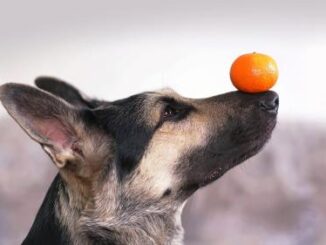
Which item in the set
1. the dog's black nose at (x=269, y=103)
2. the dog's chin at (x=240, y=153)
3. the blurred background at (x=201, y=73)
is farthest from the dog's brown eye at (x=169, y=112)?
the blurred background at (x=201, y=73)

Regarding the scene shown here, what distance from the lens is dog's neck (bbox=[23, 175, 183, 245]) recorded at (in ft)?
6.42

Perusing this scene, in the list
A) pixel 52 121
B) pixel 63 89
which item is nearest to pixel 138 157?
pixel 52 121

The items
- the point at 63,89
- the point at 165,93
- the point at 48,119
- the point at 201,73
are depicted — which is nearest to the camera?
the point at 48,119

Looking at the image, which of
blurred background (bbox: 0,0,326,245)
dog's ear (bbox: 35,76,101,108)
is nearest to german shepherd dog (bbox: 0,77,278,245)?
dog's ear (bbox: 35,76,101,108)

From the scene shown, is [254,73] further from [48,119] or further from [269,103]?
[48,119]

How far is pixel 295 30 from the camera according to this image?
346 cm

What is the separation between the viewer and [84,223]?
196 centimetres

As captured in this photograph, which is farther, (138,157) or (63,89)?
(63,89)

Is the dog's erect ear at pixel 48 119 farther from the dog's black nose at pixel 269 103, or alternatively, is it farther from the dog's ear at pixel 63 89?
the dog's black nose at pixel 269 103

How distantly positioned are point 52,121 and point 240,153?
0.64 m

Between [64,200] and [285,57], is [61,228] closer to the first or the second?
[64,200]

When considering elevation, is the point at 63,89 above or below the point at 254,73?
below

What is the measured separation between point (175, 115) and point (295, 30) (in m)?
1.64

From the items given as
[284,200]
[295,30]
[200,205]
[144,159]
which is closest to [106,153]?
[144,159]
